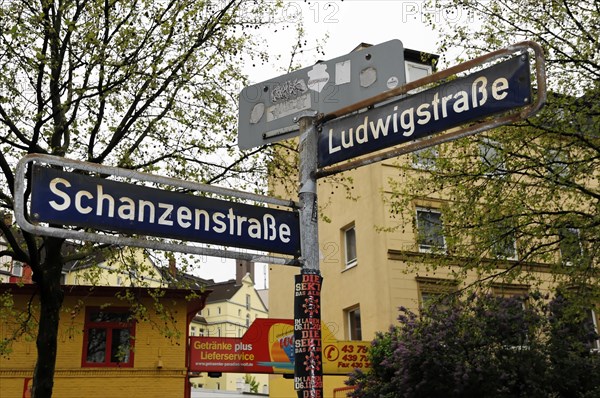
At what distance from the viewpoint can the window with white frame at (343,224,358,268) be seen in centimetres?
2477

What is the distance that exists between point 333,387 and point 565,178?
13834 mm

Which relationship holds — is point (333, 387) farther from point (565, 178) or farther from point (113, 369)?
point (565, 178)

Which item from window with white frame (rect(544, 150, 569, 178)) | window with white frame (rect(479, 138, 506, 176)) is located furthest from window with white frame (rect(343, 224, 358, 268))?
window with white frame (rect(544, 150, 569, 178))

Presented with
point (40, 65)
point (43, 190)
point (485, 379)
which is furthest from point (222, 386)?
point (43, 190)

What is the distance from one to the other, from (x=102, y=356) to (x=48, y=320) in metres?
12.8

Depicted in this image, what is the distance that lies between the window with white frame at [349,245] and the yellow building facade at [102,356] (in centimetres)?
518

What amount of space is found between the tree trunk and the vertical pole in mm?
8451

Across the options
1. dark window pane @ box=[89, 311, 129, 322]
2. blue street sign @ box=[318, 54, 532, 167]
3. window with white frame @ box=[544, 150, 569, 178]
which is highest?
window with white frame @ box=[544, 150, 569, 178]

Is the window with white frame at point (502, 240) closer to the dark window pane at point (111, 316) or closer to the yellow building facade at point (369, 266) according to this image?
the yellow building facade at point (369, 266)

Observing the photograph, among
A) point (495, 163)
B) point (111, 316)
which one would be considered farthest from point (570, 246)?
point (111, 316)

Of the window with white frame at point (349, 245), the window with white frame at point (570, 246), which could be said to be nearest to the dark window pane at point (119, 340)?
the window with white frame at point (349, 245)

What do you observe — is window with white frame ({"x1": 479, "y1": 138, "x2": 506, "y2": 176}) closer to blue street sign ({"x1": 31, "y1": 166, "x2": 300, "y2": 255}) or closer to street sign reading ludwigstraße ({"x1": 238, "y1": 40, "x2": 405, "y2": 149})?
street sign reading ludwigstraße ({"x1": 238, "y1": 40, "x2": 405, "y2": 149})

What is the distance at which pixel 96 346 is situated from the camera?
24.2m

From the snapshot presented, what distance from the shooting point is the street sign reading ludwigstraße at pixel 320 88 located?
447 centimetres
